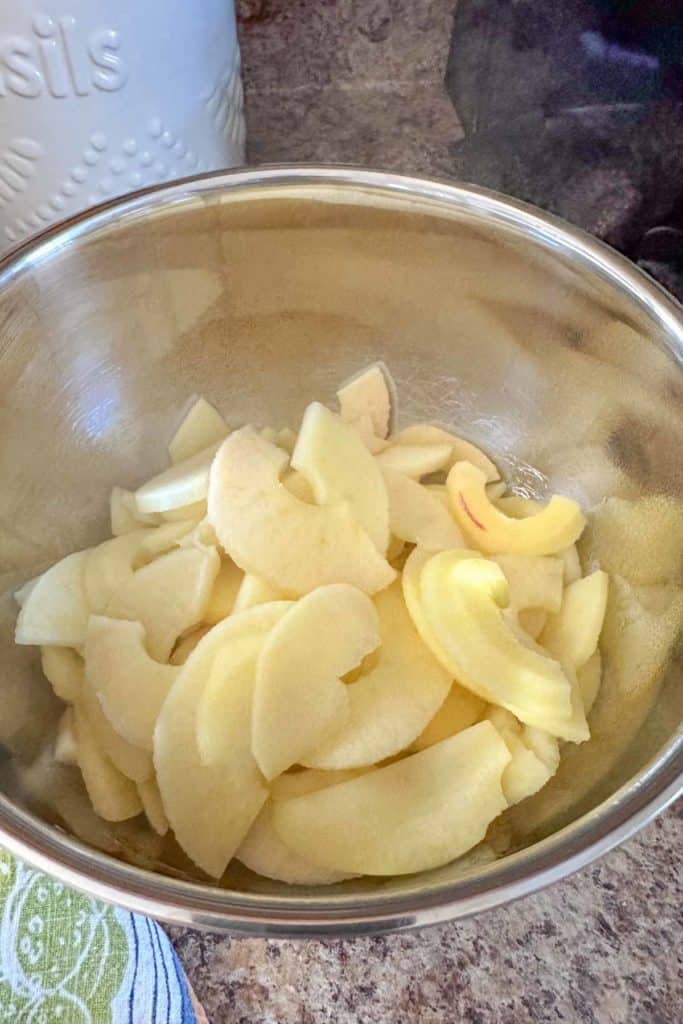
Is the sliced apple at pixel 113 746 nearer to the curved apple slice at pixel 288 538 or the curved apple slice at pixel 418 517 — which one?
the curved apple slice at pixel 288 538

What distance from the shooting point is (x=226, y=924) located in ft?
1.51

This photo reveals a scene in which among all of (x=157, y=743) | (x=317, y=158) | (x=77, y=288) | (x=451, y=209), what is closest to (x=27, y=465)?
(x=77, y=288)

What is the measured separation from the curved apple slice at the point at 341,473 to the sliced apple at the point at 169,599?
0.10 m

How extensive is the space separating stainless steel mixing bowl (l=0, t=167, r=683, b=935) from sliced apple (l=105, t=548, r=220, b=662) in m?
0.08

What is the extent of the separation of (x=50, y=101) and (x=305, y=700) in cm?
52

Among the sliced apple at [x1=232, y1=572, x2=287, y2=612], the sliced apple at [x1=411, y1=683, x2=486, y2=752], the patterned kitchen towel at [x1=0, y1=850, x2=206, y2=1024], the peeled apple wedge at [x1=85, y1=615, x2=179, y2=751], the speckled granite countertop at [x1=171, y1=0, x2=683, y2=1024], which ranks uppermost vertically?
the sliced apple at [x1=232, y1=572, x2=287, y2=612]

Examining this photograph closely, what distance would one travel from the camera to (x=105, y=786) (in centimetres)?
62

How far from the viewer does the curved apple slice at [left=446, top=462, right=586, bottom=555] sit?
28.2 inches

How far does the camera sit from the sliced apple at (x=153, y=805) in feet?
1.98

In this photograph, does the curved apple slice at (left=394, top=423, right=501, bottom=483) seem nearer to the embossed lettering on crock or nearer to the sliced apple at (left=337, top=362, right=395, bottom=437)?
the sliced apple at (left=337, top=362, right=395, bottom=437)

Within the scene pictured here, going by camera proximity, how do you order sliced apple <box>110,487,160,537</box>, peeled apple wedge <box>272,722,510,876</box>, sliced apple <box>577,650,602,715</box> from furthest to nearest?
sliced apple <box>110,487,160,537</box>, sliced apple <box>577,650,602,715</box>, peeled apple wedge <box>272,722,510,876</box>

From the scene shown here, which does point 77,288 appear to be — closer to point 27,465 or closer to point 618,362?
point 27,465

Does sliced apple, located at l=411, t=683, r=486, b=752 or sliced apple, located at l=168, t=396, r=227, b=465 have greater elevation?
sliced apple, located at l=168, t=396, r=227, b=465

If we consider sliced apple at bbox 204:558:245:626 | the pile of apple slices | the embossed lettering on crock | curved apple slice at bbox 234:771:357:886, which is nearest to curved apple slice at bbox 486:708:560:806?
the pile of apple slices
